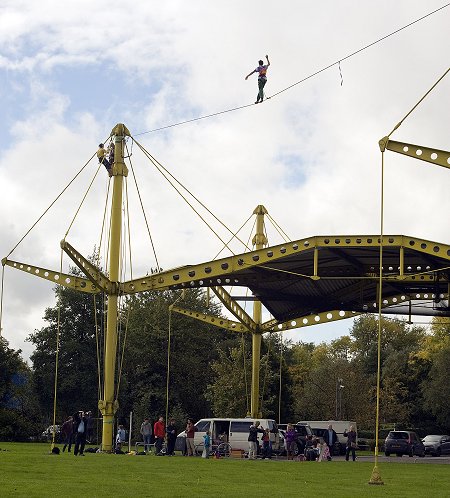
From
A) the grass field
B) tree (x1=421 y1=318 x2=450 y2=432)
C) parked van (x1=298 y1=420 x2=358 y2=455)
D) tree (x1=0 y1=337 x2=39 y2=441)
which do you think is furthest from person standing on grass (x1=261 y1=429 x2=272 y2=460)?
tree (x1=421 y1=318 x2=450 y2=432)

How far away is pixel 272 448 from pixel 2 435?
21140 millimetres

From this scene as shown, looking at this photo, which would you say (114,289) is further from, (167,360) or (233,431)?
(167,360)

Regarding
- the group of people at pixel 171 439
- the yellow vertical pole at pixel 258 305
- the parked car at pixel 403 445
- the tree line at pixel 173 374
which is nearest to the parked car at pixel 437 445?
the parked car at pixel 403 445

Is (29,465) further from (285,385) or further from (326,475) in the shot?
(285,385)

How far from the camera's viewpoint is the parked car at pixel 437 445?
56.3m

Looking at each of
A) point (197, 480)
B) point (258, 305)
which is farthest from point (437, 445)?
→ point (197, 480)

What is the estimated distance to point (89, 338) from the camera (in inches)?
2995

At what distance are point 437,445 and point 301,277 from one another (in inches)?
679

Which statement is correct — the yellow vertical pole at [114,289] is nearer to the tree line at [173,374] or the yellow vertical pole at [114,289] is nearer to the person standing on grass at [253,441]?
the person standing on grass at [253,441]

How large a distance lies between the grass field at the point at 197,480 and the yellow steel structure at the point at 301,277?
1103 cm

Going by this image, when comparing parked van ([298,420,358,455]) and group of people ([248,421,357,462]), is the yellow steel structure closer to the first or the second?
parked van ([298,420,358,455])

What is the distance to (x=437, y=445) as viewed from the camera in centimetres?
5641

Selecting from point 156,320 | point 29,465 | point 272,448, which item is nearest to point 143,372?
point 156,320

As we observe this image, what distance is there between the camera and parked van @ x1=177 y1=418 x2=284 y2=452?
4309 cm
